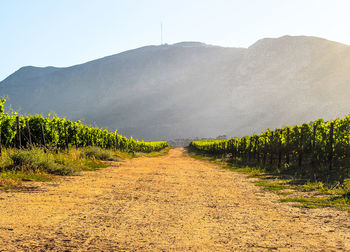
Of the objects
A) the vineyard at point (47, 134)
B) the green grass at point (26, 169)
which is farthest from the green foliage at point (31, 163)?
the vineyard at point (47, 134)

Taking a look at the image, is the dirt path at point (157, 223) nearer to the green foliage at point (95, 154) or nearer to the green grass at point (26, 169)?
the green grass at point (26, 169)

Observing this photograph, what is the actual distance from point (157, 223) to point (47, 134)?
1480 cm

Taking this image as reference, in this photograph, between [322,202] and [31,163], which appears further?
[31,163]

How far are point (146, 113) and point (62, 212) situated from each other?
176814mm

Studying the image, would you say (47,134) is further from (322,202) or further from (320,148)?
(320,148)

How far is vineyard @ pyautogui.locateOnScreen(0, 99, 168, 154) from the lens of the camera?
44.3 feet

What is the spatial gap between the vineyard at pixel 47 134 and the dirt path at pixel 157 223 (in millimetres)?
7086

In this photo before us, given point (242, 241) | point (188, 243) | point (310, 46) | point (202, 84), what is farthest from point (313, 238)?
point (202, 84)

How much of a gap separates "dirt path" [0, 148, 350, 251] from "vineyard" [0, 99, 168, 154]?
279 inches

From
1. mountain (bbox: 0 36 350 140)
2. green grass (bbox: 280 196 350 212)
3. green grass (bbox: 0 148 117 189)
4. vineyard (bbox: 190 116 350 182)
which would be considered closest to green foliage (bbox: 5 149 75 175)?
green grass (bbox: 0 148 117 189)

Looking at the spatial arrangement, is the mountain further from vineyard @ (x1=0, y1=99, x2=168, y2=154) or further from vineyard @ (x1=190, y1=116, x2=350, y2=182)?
vineyard @ (x1=190, y1=116, x2=350, y2=182)

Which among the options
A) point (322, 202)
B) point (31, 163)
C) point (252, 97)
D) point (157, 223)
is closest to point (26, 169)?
point (31, 163)

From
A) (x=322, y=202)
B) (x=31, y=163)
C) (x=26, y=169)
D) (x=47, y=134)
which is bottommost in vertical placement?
(x=322, y=202)

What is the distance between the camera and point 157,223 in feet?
15.6
